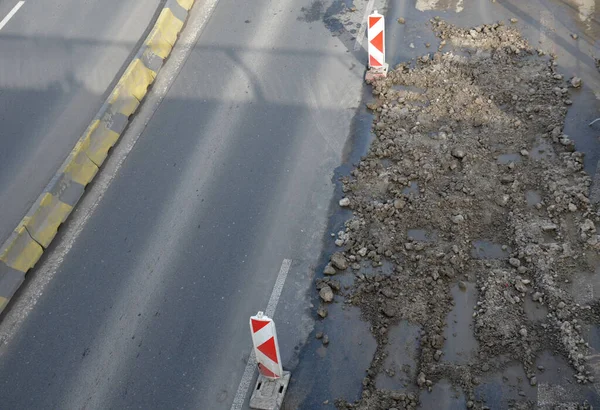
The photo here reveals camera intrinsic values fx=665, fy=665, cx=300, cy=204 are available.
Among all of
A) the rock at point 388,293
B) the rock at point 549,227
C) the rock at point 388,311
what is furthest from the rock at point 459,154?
the rock at point 388,311

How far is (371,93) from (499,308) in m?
4.69

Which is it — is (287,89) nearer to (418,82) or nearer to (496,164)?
(418,82)

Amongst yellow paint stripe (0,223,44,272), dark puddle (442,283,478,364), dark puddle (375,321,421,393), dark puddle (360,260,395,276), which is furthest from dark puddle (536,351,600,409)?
yellow paint stripe (0,223,44,272)

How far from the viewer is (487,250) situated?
887 centimetres

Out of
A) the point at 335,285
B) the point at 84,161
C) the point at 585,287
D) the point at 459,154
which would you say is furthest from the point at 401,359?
the point at 84,161

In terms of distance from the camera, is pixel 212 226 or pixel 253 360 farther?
pixel 212 226

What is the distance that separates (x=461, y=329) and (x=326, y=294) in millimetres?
1708

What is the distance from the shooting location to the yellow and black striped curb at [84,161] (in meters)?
9.18

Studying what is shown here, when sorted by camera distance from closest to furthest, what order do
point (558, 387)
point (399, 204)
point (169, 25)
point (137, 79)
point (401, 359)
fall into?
point (558, 387)
point (401, 359)
point (399, 204)
point (137, 79)
point (169, 25)

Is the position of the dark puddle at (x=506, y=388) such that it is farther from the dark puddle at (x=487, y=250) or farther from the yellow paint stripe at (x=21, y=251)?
the yellow paint stripe at (x=21, y=251)

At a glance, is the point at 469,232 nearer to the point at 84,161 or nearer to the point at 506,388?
the point at 506,388

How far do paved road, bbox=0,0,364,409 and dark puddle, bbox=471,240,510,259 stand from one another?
2.11 metres

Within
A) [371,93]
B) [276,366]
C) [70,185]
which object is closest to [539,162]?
[371,93]

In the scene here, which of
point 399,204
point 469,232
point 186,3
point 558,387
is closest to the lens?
point 558,387
